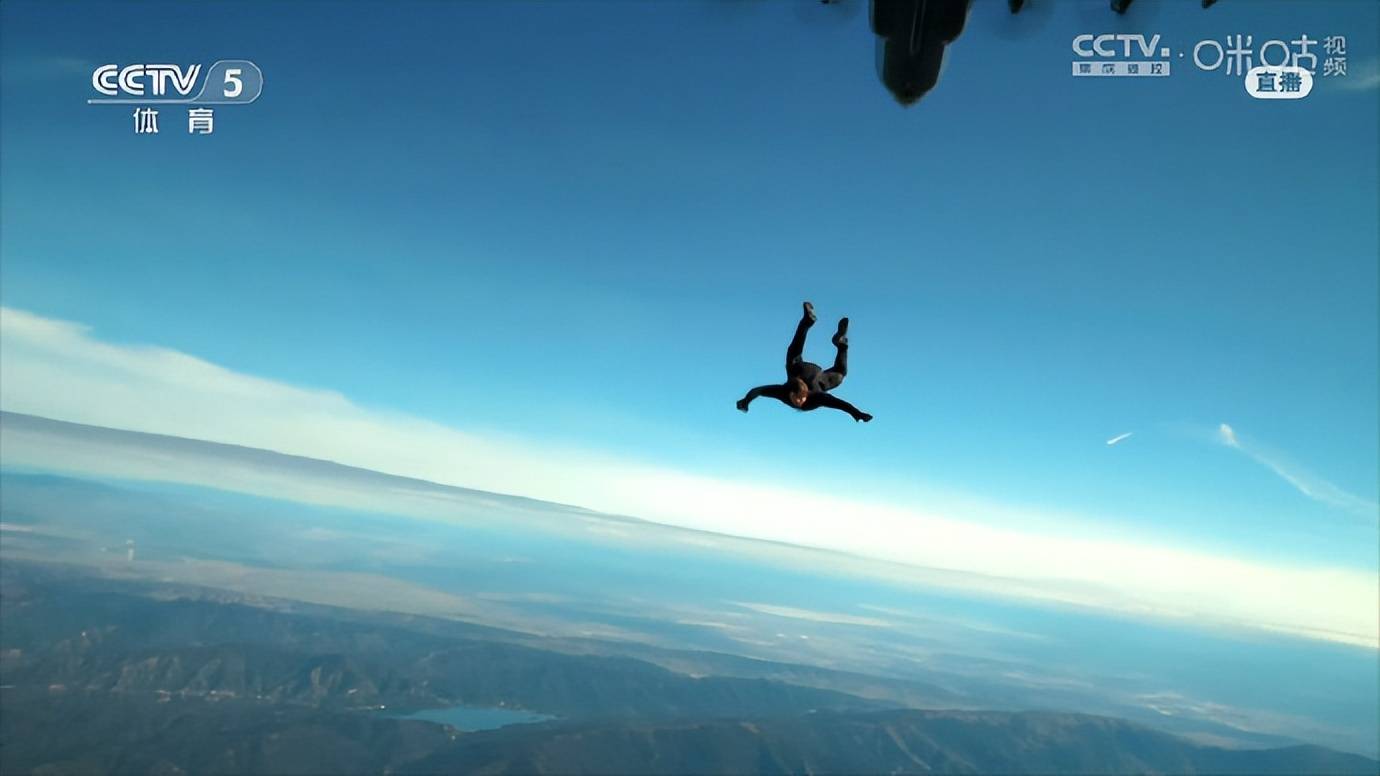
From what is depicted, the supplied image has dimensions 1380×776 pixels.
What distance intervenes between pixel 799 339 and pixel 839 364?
99cm

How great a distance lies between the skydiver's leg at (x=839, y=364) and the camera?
9.91m

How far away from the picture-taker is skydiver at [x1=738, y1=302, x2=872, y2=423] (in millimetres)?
9523

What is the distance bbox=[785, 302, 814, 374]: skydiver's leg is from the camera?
9.19 m

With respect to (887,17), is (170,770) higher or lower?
lower

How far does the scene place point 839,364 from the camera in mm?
10188

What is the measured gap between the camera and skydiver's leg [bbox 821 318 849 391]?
32.5 ft

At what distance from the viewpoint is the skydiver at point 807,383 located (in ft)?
31.2

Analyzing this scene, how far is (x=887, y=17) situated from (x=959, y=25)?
3.52 feet

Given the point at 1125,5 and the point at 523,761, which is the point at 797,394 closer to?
the point at 1125,5

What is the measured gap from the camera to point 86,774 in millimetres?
135000

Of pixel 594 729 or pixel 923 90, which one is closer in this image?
pixel 923 90

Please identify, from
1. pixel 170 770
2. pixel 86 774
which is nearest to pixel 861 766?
pixel 170 770

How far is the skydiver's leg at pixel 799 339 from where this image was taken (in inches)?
362

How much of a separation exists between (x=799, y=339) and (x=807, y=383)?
0.62m
